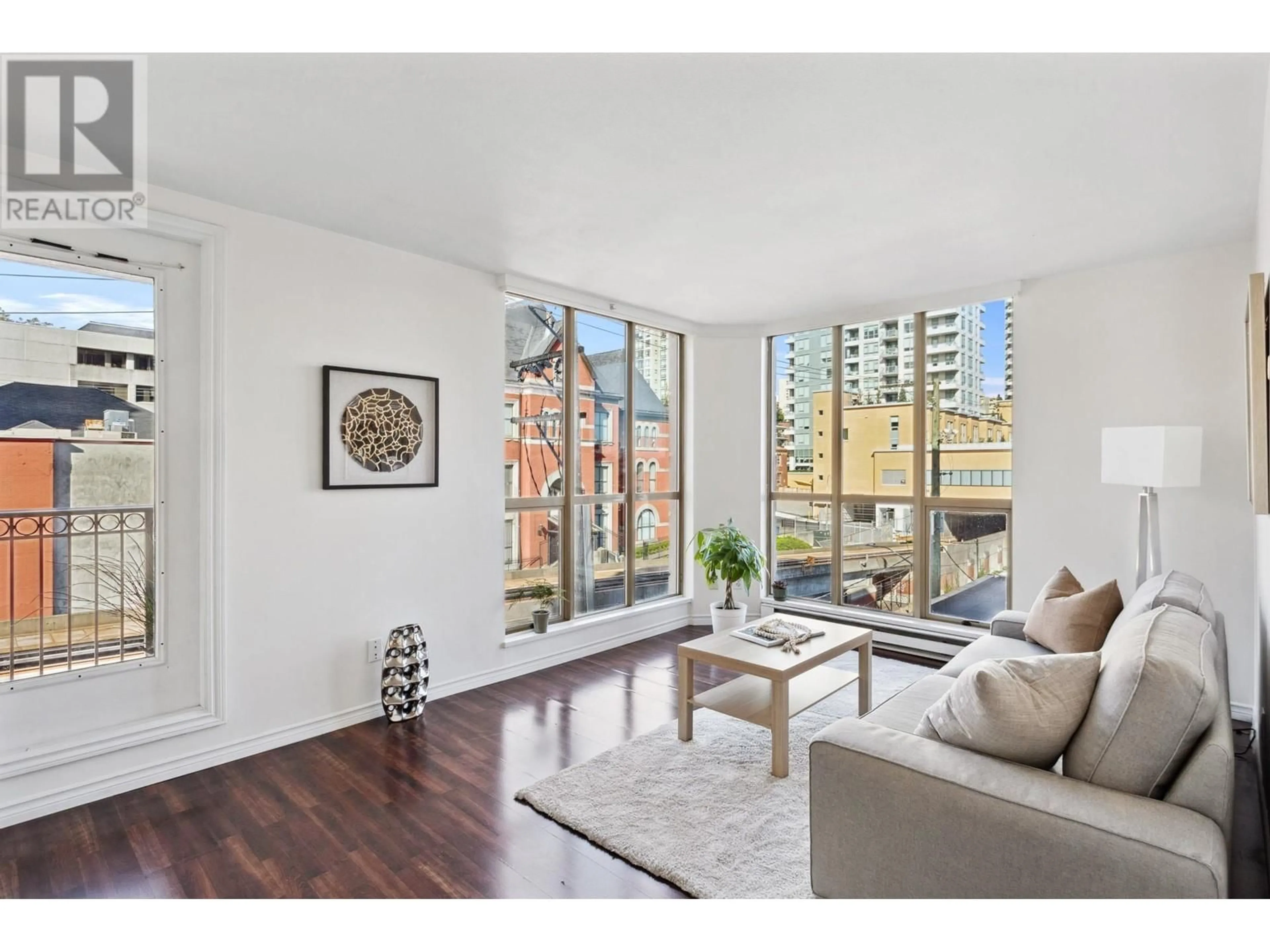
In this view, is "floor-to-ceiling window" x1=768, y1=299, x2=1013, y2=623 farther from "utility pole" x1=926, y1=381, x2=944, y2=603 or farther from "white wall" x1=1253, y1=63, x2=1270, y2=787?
"white wall" x1=1253, y1=63, x2=1270, y2=787

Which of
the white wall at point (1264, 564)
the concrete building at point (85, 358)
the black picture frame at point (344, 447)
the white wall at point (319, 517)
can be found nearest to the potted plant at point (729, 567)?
the white wall at point (319, 517)

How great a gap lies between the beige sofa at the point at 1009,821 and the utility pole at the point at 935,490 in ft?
8.99

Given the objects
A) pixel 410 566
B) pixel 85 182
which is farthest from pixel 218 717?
pixel 85 182

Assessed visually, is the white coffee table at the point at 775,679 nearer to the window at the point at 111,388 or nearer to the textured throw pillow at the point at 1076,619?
the textured throw pillow at the point at 1076,619

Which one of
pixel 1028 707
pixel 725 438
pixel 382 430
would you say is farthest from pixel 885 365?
pixel 1028 707

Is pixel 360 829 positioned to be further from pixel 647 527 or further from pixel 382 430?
pixel 647 527

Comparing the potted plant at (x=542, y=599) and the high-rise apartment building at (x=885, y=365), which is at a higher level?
the high-rise apartment building at (x=885, y=365)

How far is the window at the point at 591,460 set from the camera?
4.22 m

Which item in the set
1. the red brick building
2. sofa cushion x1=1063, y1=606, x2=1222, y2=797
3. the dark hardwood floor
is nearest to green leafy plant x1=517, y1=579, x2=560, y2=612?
the red brick building

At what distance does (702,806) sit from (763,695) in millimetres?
744

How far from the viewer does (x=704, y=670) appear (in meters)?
4.03

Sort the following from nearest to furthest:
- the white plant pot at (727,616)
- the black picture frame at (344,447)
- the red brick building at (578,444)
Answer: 1. the black picture frame at (344,447)
2. the red brick building at (578,444)
3. the white plant pot at (727,616)

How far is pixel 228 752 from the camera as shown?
2.86m
